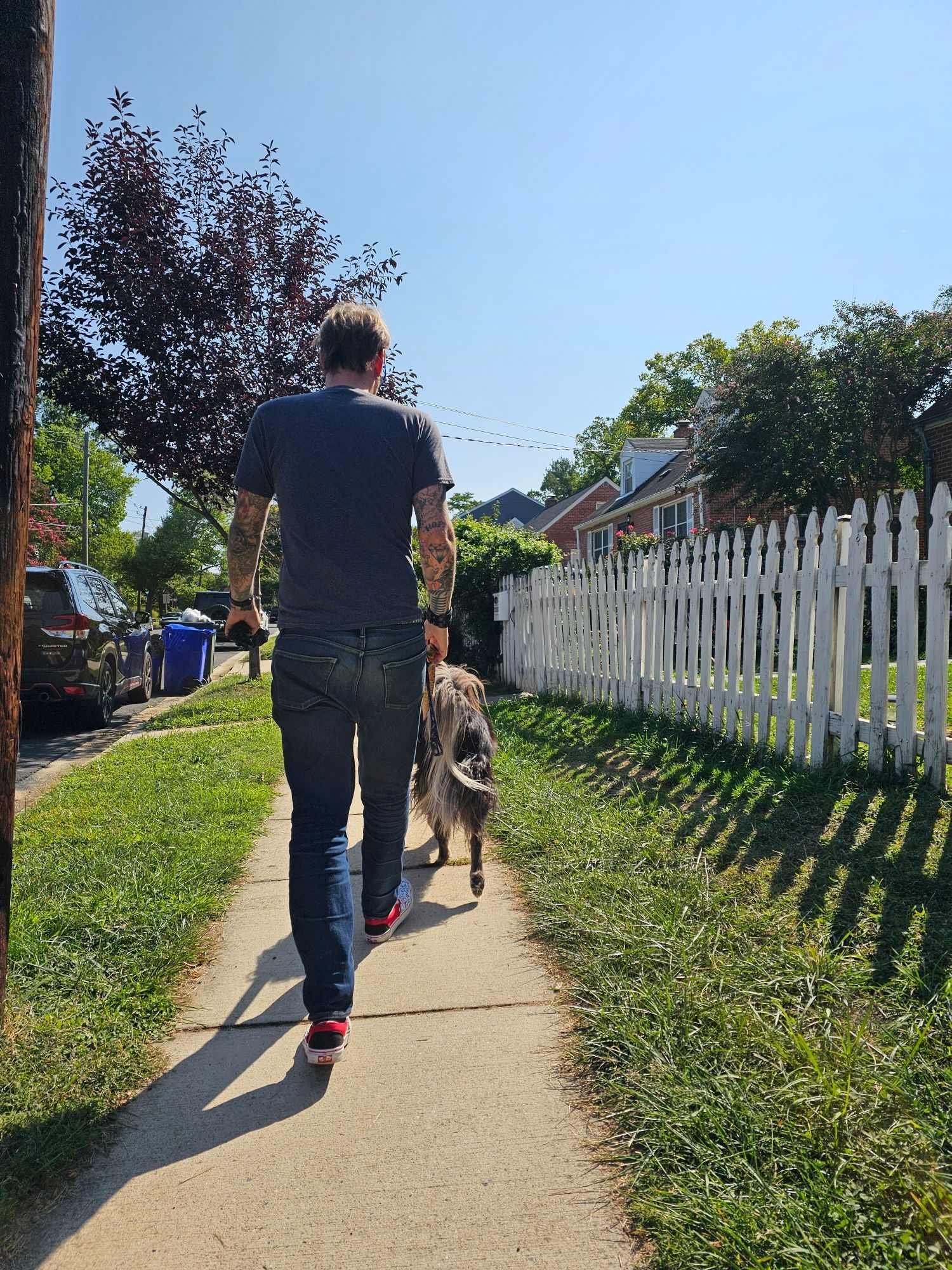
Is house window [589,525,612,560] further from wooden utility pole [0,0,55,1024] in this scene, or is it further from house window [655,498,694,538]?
wooden utility pole [0,0,55,1024]

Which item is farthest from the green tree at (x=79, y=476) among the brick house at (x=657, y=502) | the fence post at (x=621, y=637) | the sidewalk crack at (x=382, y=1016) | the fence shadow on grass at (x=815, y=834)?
the sidewalk crack at (x=382, y=1016)

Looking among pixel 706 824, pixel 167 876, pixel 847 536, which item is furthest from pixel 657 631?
pixel 167 876

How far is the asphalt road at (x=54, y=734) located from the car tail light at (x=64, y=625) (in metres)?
1.17

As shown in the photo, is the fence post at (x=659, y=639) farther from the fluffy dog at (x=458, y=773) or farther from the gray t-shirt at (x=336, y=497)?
the gray t-shirt at (x=336, y=497)

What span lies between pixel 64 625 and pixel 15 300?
296 inches

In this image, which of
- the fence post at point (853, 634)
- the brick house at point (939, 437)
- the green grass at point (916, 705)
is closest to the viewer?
the fence post at point (853, 634)

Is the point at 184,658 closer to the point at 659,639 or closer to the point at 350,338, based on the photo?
the point at 659,639

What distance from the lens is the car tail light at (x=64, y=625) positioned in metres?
9.25

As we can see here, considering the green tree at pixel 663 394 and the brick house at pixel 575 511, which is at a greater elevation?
the green tree at pixel 663 394

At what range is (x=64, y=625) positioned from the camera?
927 cm

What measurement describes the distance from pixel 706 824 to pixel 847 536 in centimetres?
192

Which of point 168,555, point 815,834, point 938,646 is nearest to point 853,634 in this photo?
point 938,646

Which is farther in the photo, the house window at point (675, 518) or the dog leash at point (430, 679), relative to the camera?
the house window at point (675, 518)

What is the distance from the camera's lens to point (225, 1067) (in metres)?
2.42
